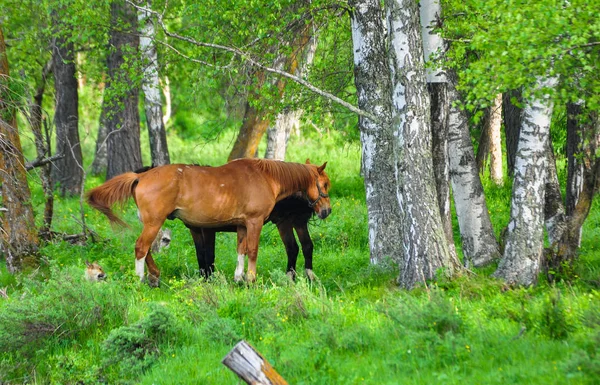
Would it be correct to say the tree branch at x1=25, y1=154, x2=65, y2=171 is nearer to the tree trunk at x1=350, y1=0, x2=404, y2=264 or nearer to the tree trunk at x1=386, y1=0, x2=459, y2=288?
the tree trunk at x1=350, y1=0, x2=404, y2=264

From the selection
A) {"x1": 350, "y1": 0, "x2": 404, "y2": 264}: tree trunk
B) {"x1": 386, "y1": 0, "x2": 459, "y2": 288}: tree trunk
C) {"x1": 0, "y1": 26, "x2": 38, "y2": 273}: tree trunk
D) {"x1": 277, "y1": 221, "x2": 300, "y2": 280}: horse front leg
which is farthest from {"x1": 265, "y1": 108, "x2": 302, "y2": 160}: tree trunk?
{"x1": 386, "y1": 0, "x2": 459, "y2": 288}: tree trunk

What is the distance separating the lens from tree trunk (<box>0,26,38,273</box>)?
12898mm

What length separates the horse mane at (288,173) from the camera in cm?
1265

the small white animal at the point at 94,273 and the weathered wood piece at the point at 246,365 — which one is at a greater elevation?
the weathered wood piece at the point at 246,365

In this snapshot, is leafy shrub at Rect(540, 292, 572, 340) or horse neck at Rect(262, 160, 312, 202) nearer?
leafy shrub at Rect(540, 292, 572, 340)

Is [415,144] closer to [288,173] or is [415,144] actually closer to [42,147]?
[288,173]

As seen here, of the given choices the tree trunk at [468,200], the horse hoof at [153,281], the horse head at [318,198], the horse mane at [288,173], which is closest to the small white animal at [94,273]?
the horse hoof at [153,281]

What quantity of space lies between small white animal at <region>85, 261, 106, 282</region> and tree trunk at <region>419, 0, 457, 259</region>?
4785 mm

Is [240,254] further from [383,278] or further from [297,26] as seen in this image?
[297,26]

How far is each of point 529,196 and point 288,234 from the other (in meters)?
4.38

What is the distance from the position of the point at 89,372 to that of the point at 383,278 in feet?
13.2

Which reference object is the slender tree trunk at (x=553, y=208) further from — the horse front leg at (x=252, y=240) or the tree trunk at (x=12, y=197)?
the tree trunk at (x=12, y=197)

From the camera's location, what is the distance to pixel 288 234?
13.0 metres

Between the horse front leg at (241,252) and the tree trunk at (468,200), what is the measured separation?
10.5 feet
